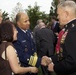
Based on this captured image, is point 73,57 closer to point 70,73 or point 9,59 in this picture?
point 70,73

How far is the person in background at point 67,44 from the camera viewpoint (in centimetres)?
393

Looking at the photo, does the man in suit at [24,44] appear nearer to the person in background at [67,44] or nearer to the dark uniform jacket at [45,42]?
the person in background at [67,44]

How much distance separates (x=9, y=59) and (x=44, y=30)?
5328 mm

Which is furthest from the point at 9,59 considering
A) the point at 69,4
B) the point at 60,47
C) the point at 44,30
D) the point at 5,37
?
the point at 44,30

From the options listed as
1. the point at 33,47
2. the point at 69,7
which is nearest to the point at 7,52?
the point at 69,7

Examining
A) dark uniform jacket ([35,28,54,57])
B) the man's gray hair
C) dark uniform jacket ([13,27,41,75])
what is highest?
the man's gray hair

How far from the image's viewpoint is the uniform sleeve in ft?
12.9

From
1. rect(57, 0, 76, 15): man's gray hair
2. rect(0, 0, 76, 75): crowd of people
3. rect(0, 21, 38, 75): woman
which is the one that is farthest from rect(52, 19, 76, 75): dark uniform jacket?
rect(0, 21, 38, 75): woman

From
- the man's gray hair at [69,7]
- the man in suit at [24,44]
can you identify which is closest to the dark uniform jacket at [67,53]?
the man's gray hair at [69,7]

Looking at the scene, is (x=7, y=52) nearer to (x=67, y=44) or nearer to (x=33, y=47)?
(x=67, y=44)

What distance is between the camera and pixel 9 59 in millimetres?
4500

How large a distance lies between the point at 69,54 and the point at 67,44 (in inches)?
4.8

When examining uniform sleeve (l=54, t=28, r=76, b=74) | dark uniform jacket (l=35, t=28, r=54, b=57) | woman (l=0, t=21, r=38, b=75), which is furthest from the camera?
dark uniform jacket (l=35, t=28, r=54, b=57)

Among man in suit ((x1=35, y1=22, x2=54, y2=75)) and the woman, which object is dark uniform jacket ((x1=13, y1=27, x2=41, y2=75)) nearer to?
the woman
